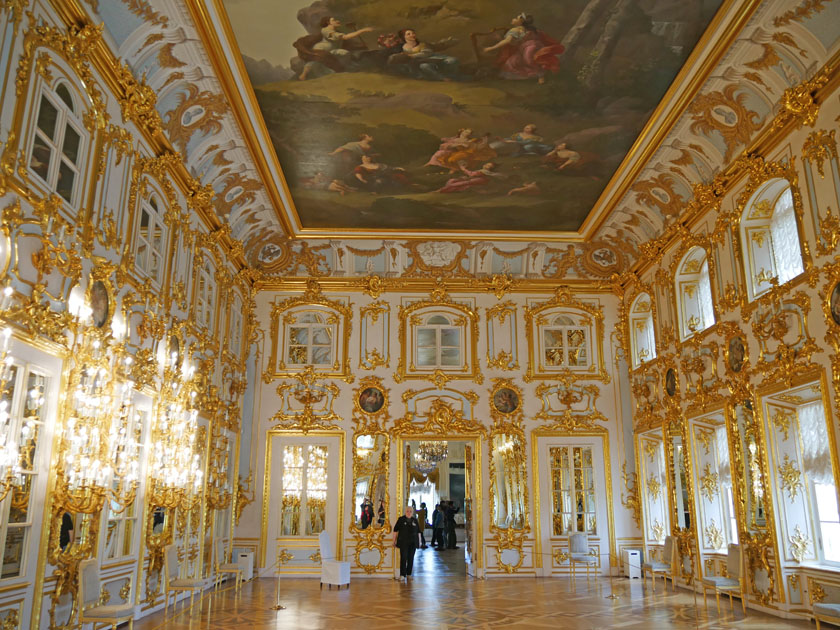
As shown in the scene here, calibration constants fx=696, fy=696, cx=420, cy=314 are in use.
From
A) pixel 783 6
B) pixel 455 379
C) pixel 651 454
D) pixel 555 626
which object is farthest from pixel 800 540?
pixel 455 379

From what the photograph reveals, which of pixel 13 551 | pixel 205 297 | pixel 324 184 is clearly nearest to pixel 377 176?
pixel 324 184

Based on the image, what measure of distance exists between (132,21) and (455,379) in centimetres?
1037

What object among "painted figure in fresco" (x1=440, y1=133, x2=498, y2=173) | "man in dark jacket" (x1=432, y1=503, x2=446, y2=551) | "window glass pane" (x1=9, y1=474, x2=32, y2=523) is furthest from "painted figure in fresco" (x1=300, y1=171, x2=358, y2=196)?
"man in dark jacket" (x1=432, y1=503, x2=446, y2=551)

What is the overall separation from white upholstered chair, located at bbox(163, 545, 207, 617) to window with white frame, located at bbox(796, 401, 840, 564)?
8696 mm

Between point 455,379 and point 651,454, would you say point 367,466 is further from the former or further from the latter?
point 651,454

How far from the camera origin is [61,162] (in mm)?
7434

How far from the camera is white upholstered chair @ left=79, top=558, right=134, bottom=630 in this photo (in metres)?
7.21

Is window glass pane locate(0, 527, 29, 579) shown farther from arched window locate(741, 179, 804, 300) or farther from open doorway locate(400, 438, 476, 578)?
arched window locate(741, 179, 804, 300)

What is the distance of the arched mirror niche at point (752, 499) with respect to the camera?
10.1m

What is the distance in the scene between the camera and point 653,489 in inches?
603

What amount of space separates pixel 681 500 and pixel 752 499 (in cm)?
283

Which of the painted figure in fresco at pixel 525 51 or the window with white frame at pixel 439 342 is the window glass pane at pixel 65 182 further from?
the window with white frame at pixel 439 342

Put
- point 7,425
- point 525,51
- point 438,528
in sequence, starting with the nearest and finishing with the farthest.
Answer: point 7,425, point 525,51, point 438,528

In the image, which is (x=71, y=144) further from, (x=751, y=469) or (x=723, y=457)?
(x=723, y=457)
